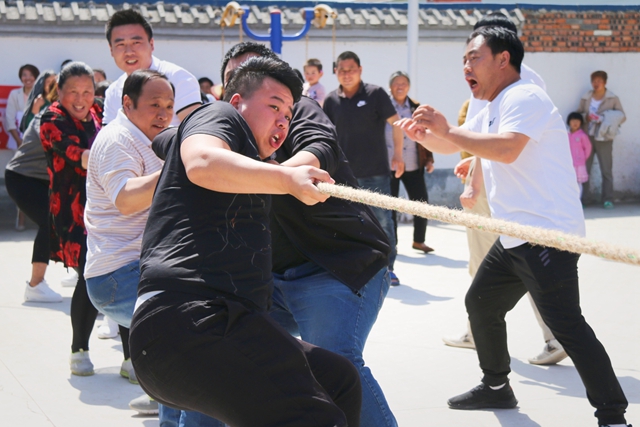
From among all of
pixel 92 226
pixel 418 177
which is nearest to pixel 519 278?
pixel 92 226

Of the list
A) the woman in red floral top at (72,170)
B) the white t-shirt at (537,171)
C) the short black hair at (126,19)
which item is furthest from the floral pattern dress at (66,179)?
the white t-shirt at (537,171)

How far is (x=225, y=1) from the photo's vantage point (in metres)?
11.2

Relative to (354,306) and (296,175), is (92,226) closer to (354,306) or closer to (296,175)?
(354,306)

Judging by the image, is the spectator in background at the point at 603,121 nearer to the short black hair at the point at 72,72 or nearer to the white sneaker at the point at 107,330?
the white sneaker at the point at 107,330

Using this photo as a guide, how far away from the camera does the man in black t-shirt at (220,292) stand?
6.70 ft

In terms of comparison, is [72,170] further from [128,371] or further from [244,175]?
[244,175]

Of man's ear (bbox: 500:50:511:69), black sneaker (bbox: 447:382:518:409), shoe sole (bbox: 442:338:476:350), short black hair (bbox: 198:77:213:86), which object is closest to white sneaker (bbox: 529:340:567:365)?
shoe sole (bbox: 442:338:476:350)

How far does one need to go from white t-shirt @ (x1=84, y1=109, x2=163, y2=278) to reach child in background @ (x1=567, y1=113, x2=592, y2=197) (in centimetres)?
922

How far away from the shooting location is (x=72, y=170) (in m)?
4.57

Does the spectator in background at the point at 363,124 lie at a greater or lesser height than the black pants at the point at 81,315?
greater

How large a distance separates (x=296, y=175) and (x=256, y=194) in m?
0.28

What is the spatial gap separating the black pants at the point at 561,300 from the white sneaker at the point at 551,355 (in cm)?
99

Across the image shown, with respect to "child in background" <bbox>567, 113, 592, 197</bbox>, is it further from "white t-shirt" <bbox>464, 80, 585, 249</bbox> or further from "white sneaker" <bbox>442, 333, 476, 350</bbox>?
"white t-shirt" <bbox>464, 80, 585, 249</bbox>

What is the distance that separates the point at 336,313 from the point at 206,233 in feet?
2.57
